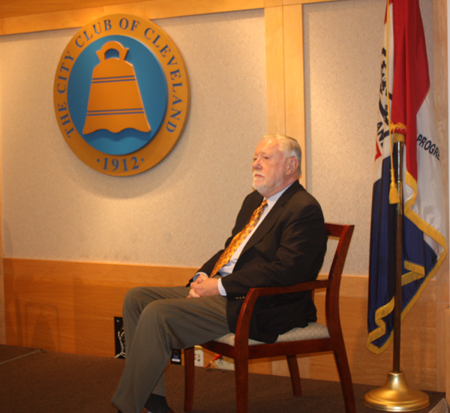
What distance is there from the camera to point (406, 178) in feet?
8.74

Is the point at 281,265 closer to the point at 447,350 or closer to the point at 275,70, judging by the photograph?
the point at 447,350

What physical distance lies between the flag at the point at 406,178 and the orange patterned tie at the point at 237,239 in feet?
2.04

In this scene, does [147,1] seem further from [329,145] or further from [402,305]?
[402,305]

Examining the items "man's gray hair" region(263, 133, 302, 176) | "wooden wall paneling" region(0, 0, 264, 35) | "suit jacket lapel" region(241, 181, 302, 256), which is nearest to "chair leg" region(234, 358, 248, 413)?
"suit jacket lapel" region(241, 181, 302, 256)

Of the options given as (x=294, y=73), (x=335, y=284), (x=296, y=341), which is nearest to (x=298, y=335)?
(x=296, y=341)

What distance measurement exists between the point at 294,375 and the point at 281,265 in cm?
86

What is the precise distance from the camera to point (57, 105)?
3.72 metres

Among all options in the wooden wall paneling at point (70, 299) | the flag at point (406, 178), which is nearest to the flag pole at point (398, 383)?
the flag at point (406, 178)

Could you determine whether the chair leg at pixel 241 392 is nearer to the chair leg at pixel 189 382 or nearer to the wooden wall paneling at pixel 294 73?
the chair leg at pixel 189 382

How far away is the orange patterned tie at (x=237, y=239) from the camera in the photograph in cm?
272

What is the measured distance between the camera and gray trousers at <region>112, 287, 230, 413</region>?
2.22m

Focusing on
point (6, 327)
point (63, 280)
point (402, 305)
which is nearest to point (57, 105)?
point (63, 280)

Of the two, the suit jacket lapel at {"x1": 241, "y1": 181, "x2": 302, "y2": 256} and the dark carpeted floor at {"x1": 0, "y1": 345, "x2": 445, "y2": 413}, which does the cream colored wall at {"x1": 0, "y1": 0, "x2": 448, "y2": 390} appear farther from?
the suit jacket lapel at {"x1": 241, "y1": 181, "x2": 302, "y2": 256}

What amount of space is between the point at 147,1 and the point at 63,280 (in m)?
2.05
